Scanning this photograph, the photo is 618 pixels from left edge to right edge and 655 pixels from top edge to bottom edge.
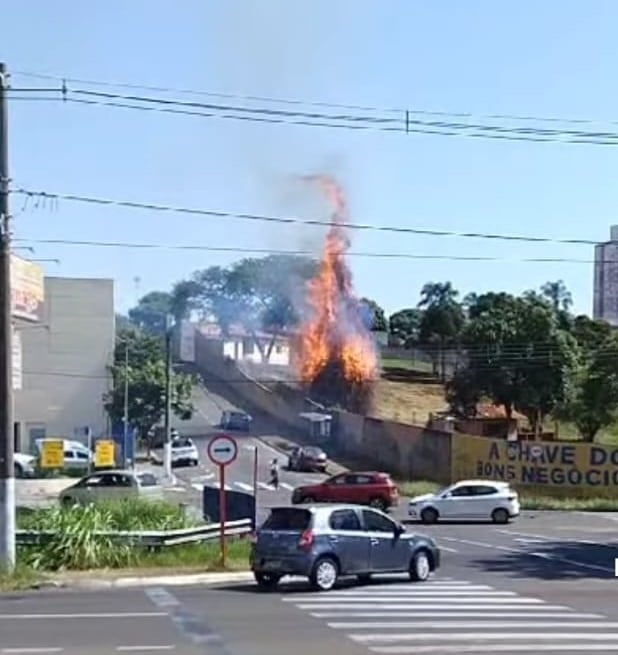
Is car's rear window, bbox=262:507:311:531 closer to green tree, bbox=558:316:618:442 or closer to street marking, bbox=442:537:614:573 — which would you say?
street marking, bbox=442:537:614:573

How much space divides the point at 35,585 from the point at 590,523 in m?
28.4

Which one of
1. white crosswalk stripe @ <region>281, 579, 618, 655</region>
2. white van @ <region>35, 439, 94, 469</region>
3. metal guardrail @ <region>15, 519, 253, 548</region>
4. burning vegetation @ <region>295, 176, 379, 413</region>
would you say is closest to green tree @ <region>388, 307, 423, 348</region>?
burning vegetation @ <region>295, 176, 379, 413</region>

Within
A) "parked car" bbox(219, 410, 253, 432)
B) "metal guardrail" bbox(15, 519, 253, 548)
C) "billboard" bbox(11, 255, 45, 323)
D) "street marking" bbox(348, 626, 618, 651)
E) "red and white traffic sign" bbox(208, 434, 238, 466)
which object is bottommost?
"parked car" bbox(219, 410, 253, 432)

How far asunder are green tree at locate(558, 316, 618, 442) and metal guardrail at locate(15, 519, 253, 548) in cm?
4873

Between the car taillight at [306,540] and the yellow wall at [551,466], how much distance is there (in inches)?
1560

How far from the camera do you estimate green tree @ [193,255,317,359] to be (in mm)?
119625

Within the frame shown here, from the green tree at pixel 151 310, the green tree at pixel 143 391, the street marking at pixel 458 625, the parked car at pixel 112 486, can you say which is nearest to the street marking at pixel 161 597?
the street marking at pixel 458 625

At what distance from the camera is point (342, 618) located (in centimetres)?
1927

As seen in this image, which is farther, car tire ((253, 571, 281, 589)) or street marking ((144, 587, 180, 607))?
car tire ((253, 571, 281, 589))

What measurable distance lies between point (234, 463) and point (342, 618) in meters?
58.3

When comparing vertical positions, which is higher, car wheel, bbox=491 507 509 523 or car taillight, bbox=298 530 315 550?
car taillight, bbox=298 530 315 550

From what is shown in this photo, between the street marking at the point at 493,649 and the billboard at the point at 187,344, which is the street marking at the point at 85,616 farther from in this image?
the billboard at the point at 187,344

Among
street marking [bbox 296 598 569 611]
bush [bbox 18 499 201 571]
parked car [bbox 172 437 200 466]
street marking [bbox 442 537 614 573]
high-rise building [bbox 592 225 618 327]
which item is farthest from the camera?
high-rise building [bbox 592 225 618 327]

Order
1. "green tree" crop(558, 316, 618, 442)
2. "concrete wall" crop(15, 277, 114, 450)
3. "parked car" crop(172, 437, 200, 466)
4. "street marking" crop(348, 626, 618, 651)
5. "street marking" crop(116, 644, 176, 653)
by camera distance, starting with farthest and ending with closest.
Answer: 1. "concrete wall" crop(15, 277, 114, 450)
2. "parked car" crop(172, 437, 200, 466)
3. "green tree" crop(558, 316, 618, 442)
4. "street marking" crop(348, 626, 618, 651)
5. "street marking" crop(116, 644, 176, 653)
